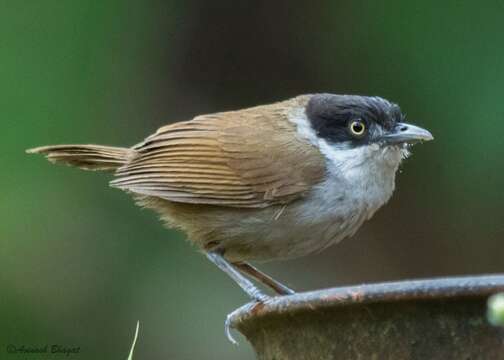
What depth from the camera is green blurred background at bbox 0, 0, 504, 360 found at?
22.1 feet

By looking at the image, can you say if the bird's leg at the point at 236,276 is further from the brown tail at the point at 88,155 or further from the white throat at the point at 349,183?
the brown tail at the point at 88,155

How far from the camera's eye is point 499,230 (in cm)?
749

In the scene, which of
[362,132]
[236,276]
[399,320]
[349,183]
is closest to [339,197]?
[349,183]

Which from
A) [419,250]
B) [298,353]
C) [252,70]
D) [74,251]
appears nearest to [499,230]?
[419,250]

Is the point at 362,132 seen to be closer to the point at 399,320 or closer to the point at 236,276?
the point at 236,276

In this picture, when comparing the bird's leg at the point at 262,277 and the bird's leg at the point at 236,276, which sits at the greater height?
the bird's leg at the point at 236,276

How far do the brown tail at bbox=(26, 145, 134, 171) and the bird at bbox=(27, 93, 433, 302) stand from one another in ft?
0.25

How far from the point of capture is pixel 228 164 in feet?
16.1

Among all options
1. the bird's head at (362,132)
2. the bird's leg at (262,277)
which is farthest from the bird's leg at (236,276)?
the bird's head at (362,132)

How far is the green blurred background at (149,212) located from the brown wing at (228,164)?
5.86 feet

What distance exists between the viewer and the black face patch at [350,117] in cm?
506

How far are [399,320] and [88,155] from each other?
10.1ft

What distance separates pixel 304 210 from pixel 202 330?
237 cm

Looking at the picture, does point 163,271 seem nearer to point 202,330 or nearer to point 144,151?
point 202,330
